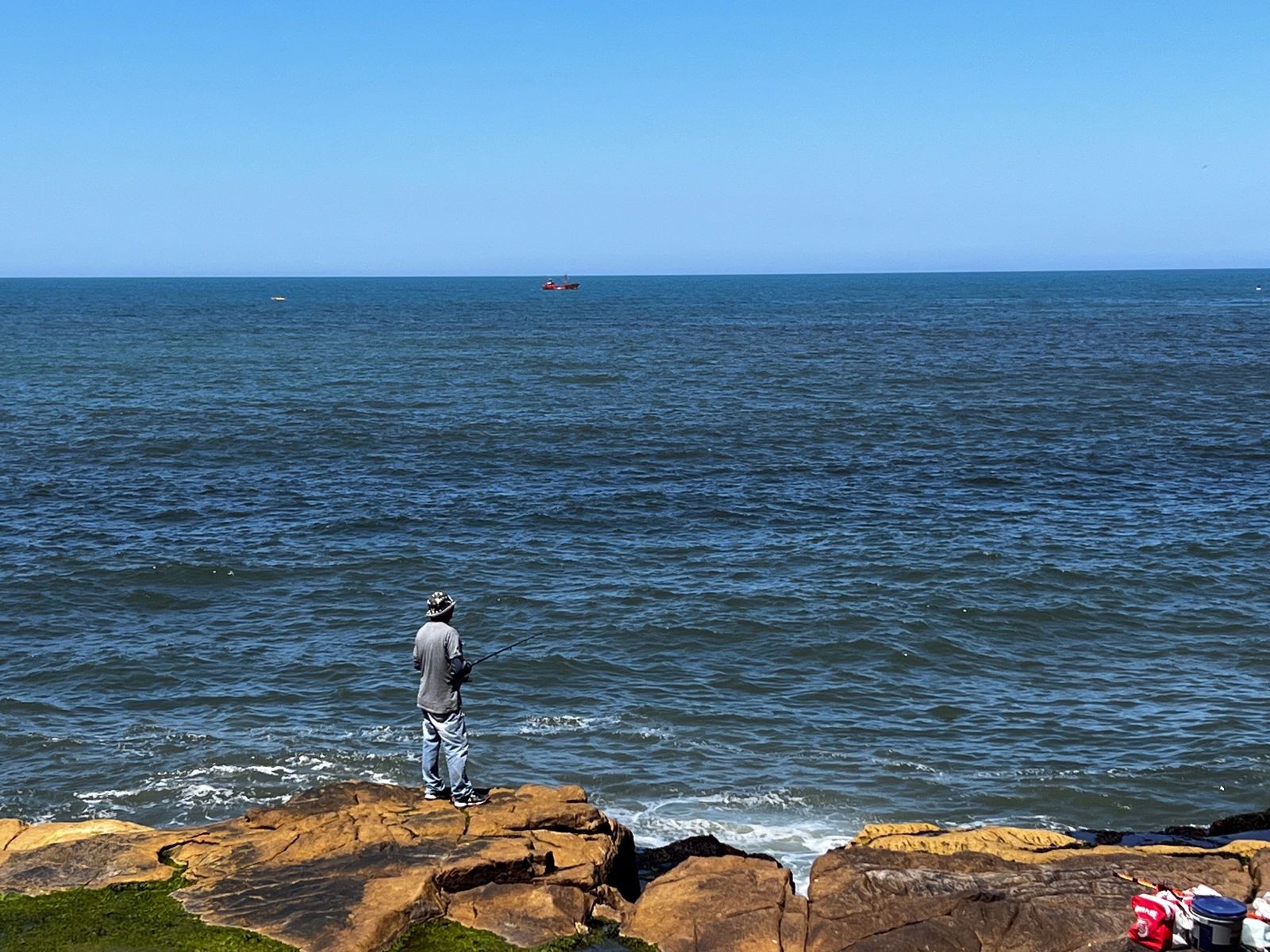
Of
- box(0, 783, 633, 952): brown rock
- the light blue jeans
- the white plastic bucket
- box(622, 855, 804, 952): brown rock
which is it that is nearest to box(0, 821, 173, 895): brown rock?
box(0, 783, 633, 952): brown rock

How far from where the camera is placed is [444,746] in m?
12.9

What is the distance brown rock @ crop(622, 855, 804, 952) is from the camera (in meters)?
10.2

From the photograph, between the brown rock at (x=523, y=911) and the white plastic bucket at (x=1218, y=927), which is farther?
the brown rock at (x=523, y=911)

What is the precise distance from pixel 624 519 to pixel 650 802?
15166mm

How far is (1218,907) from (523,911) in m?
5.34

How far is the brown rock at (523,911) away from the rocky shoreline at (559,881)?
0.02m

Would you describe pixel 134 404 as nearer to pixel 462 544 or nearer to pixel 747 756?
pixel 462 544

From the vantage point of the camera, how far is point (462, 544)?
28.9 meters

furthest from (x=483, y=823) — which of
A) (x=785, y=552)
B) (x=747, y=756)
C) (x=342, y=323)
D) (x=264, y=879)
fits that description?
(x=342, y=323)

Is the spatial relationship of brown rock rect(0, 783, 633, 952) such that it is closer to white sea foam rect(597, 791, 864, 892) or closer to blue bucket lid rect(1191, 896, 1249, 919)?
white sea foam rect(597, 791, 864, 892)

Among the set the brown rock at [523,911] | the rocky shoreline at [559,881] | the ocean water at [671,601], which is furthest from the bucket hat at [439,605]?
the ocean water at [671,601]

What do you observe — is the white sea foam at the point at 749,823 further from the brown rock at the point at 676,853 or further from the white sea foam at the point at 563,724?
the white sea foam at the point at 563,724

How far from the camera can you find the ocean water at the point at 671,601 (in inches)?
685

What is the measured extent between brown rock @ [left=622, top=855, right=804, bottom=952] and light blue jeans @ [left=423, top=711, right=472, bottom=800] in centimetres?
250
